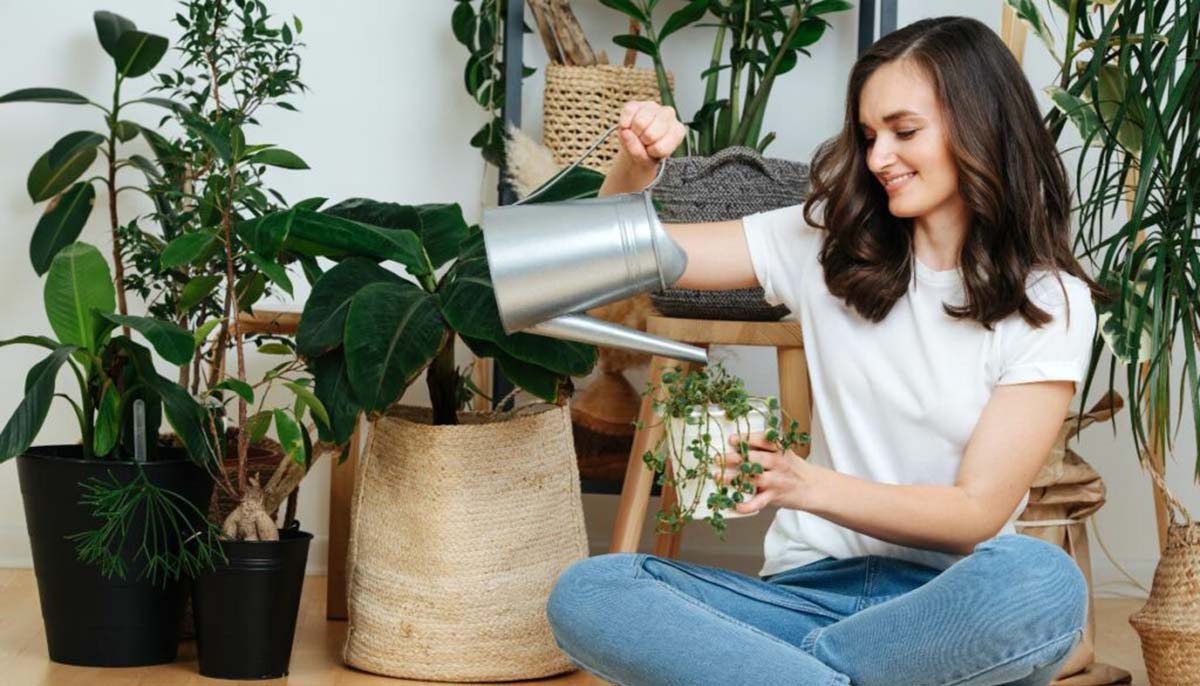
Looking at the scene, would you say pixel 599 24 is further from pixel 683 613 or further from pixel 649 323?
pixel 683 613

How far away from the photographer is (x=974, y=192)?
4.92 ft

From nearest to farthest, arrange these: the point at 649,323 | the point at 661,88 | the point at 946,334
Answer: the point at 946,334, the point at 649,323, the point at 661,88

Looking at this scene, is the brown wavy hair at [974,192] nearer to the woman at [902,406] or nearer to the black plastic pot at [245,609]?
the woman at [902,406]

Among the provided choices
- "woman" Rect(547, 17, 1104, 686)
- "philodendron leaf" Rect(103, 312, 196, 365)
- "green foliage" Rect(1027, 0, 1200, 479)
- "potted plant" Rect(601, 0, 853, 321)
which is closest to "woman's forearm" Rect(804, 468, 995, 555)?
"woman" Rect(547, 17, 1104, 686)

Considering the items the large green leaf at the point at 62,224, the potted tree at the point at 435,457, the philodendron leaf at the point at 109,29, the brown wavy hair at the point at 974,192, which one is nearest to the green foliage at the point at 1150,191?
the brown wavy hair at the point at 974,192

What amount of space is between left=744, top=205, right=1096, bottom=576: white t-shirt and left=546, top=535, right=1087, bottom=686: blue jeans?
0.08 metres

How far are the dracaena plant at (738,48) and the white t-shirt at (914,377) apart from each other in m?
0.92

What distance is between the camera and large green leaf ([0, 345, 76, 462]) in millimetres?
1849

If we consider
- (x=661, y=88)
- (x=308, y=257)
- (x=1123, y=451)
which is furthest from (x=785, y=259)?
(x=1123, y=451)

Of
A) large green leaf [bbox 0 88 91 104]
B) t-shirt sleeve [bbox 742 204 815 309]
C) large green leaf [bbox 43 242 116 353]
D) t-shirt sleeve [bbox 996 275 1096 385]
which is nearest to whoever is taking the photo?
t-shirt sleeve [bbox 996 275 1096 385]

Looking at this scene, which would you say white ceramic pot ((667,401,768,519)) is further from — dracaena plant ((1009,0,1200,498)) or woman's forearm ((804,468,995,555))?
dracaena plant ((1009,0,1200,498))

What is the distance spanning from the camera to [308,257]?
2.02 m

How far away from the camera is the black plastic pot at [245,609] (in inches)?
76.1

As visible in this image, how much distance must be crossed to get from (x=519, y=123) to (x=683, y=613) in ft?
4.27
